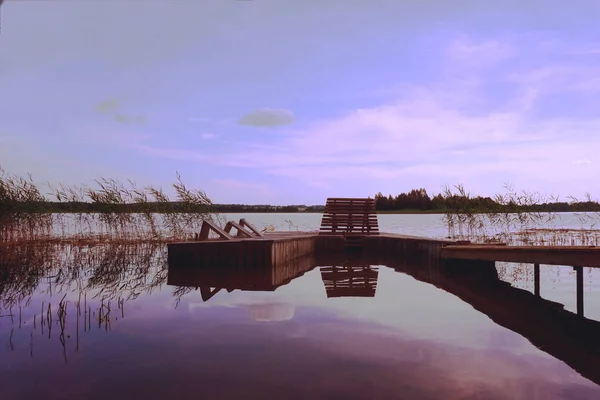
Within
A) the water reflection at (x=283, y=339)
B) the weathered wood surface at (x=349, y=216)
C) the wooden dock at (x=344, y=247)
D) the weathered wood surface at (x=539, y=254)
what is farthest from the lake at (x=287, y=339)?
the weathered wood surface at (x=349, y=216)

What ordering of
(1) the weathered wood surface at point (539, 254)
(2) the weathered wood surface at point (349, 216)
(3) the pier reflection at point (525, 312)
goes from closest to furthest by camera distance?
(3) the pier reflection at point (525, 312), (1) the weathered wood surface at point (539, 254), (2) the weathered wood surface at point (349, 216)

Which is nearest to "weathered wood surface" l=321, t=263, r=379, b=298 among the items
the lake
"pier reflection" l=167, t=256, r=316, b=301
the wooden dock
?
the lake

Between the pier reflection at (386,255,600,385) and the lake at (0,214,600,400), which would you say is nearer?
the lake at (0,214,600,400)

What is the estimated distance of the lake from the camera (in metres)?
5.26

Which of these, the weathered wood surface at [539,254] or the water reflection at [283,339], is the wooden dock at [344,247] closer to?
the weathered wood surface at [539,254]

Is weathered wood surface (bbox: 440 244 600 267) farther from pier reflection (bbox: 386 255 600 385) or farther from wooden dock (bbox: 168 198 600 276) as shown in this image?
pier reflection (bbox: 386 255 600 385)

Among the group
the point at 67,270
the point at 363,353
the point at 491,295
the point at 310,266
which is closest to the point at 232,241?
the point at 310,266

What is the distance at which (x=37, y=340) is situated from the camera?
7129 mm

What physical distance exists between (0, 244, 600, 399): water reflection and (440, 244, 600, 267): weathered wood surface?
0.88 m

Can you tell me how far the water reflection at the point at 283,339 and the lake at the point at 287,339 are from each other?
0.03m

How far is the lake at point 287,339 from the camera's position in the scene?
5262 mm

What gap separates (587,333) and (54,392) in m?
7.65

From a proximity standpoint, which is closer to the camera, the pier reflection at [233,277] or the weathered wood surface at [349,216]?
the pier reflection at [233,277]

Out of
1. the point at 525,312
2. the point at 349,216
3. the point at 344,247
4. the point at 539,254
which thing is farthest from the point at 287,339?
the point at 349,216
